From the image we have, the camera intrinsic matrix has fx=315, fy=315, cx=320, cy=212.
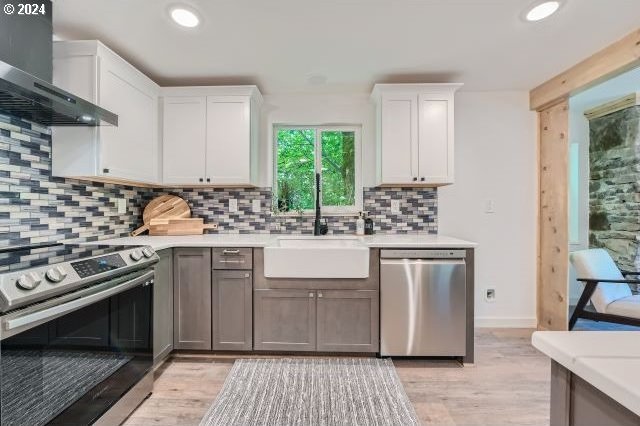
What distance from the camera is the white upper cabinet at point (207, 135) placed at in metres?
2.64

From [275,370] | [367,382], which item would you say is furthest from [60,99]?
[367,382]

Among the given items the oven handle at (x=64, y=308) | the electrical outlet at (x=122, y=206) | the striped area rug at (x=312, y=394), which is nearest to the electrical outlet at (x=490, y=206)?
the striped area rug at (x=312, y=394)

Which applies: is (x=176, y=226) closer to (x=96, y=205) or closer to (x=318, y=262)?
(x=96, y=205)

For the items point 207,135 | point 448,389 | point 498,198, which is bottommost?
point 448,389

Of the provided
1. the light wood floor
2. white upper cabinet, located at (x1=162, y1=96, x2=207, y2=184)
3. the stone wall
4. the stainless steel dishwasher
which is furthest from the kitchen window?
the stone wall

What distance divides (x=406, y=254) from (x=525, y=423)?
112 centimetres

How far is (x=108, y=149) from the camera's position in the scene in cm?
205

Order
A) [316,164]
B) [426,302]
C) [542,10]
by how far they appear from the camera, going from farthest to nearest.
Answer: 1. [316,164]
2. [426,302]
3. [542,10]

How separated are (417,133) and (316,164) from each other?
977 mm

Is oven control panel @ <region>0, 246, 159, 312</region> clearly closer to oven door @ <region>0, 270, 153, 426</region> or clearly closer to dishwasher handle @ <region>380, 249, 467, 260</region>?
oven door @ <region>0, 270, 153, 426</region>

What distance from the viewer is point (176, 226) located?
275 cm

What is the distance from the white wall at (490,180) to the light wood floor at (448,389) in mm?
593

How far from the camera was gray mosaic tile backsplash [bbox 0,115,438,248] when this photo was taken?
174 cm

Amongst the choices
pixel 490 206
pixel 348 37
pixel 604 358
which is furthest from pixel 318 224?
pixel 604 358
